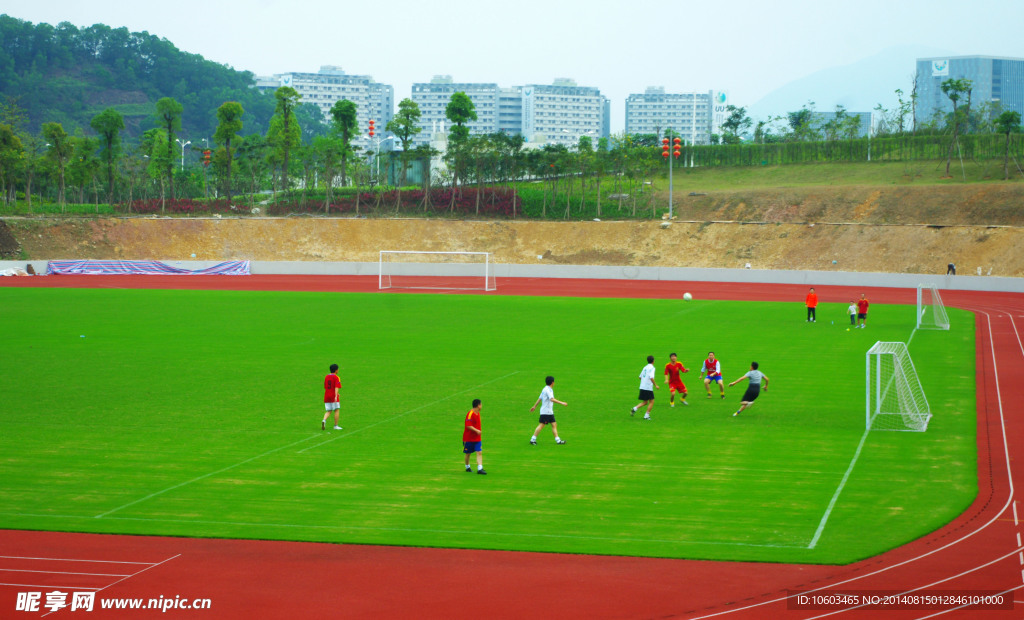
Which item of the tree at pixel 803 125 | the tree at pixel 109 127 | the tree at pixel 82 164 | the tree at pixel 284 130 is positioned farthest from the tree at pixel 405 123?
the tree at pixel 803 125

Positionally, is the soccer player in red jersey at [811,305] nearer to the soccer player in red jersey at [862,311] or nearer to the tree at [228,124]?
the soccer player in red jersey at [862,311]

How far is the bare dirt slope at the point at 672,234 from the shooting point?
7238 cm

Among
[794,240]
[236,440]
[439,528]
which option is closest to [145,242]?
[794,240]

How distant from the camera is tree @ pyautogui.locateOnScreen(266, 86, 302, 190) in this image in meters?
95.7

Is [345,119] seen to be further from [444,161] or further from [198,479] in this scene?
[198,479]

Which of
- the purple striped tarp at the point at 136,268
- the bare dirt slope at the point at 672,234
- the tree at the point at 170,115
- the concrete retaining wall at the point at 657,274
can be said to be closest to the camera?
the concrete retaining wall at the point at 657,274

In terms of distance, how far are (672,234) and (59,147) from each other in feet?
194

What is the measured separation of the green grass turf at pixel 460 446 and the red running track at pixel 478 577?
1.60 feet

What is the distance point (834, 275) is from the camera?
201 ft

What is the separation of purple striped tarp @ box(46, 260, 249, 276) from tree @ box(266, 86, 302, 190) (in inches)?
1012

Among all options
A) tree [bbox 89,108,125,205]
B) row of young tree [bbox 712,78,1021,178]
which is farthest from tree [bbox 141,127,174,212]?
row of young tree [bbox 712,78,1021,178]

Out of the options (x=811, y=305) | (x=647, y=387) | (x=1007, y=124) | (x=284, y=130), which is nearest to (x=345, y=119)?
(x=284, y=130)

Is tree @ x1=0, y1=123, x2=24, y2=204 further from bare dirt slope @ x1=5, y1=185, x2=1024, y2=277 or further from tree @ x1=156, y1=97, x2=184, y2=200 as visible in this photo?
tree @ x1=156, y1=97, x2=184, y2=200

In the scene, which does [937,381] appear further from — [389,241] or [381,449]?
[389,241]
